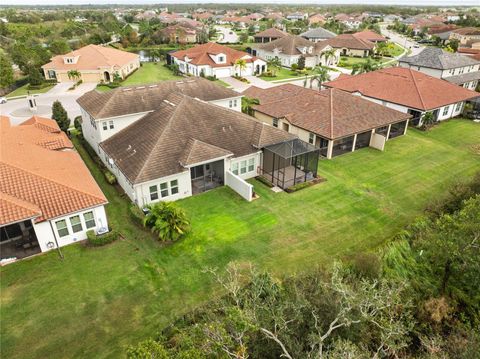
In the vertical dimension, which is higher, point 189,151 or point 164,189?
point 189,151

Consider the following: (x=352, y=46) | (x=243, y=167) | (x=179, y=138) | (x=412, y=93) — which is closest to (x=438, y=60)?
(x=412, y=93)

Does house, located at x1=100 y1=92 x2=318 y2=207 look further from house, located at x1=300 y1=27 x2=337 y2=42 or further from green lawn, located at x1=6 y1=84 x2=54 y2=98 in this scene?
house, located at x1=300 y1=27 x2=337 y2=42

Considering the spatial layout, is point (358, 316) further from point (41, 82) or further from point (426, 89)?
point (41, 82)

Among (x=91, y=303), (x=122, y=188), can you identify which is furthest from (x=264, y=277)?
(x=122, y=188)

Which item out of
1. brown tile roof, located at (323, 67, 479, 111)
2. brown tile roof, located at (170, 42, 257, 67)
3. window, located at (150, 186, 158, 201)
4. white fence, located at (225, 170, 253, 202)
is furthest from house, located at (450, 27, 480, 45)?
window, located at (150, 186, 158, 201)

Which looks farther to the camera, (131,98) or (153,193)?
(131,98)

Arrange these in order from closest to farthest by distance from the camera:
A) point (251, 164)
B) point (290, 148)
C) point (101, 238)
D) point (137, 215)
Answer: point (101, 238), point (137, 215), point (290, 148), point (251, 164)

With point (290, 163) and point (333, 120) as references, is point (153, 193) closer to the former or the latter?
point (290, 163)
